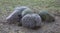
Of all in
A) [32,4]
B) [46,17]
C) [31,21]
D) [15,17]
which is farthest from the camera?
[32,4]

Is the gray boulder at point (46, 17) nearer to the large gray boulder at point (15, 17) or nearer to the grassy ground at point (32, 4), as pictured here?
the large gray boulder at point (15, 17)

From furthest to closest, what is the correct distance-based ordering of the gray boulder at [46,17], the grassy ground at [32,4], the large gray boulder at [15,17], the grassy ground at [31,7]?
the grassy ground at [32,4], the gray boulder at [46,17], the large gray boulder at [15,17], the grassy ground at [31,7]

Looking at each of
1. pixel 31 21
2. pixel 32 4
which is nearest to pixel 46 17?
pixel 31 21

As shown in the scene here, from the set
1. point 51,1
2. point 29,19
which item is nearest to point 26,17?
point 29,19

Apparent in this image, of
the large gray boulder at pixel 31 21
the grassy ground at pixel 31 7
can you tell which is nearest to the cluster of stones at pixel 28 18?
the large gray boulder at pixel 31 21

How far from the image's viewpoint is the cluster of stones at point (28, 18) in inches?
158

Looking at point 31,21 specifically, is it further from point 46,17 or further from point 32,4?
point 32,4

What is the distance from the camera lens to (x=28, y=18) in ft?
13.2

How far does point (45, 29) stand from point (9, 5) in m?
2.17

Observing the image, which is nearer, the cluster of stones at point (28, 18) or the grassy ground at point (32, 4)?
the cluster of stones at point (28, 18)

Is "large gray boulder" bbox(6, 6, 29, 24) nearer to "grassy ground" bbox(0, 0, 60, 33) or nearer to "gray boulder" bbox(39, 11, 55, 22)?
"grassy ground" bbox(0, 0, 60, 33)

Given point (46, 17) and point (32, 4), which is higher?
point (32, 4)

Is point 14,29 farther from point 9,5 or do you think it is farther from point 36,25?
point 9,5

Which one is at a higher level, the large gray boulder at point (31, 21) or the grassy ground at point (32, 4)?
the grassy ground at point (32, 4)
